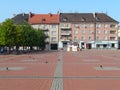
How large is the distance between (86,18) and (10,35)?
68.5 metres

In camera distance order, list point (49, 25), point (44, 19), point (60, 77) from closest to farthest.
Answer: point (60, 77) < point (49, 25) < point (44, 19)

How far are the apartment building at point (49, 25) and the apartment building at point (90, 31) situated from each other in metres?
2.25

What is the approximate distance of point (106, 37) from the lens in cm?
13675

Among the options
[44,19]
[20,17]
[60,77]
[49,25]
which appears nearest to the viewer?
[60,77]

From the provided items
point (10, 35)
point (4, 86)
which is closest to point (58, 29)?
point (10, 35)

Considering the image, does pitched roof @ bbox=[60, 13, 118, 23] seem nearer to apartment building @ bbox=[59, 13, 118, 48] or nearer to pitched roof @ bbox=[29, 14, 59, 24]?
apartment building @ bbox=[59, 13, 118, 48]

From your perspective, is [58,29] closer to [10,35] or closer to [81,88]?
[10,35]

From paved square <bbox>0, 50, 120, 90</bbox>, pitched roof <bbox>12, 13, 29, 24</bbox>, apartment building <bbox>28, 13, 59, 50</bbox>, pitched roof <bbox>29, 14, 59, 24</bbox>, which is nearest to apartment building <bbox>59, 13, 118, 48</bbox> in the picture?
apartment building <bbox>28, 13, 59, 50</bbox>

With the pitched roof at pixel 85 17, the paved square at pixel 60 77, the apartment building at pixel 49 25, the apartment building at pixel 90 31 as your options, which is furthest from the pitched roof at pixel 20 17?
the paved square at pixel 60 77

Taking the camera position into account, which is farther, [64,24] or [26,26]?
[64,24]

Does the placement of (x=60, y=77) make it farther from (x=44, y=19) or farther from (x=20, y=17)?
(x=20, y=17)

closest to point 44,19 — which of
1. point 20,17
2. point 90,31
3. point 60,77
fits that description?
point 20,17

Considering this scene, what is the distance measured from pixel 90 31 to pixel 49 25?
653 inches

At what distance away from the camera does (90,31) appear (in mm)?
138125
